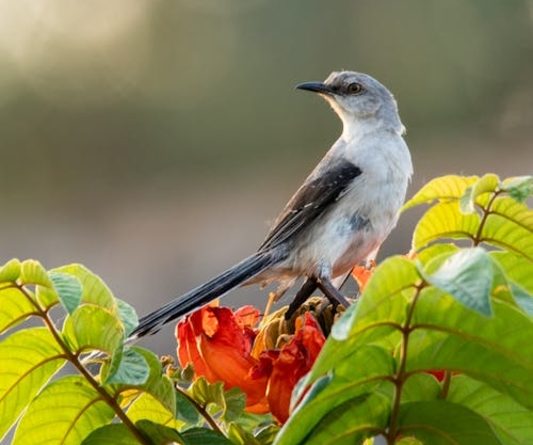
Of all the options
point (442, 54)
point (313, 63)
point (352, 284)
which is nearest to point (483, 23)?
point (442, 54)

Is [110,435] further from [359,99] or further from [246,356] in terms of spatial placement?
[359,99]

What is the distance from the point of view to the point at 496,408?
114 cm

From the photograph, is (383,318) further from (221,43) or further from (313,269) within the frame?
(221,43)

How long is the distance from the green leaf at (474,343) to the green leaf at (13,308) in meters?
0.34

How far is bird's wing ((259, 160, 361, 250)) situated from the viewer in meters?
3.10

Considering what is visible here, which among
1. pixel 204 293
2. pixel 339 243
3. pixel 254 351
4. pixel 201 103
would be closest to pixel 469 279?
pixel 254 351

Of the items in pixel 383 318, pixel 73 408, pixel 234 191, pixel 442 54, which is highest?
pixel 383 318

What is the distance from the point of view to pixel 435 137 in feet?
31.8

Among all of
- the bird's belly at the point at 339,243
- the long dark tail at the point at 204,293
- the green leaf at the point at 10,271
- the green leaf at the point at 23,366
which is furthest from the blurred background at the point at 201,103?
the green leaf at the point at 10,271

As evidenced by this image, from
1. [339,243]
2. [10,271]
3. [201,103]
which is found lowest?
[201,103]

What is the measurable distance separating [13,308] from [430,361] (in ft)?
1.20

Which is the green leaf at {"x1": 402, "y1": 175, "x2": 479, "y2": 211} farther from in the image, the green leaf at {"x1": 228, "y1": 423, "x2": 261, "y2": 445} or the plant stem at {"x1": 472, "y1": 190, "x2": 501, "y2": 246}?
the green leaf at {"x1": 228, "y1": 423, "x2": 261, "y2": 445}

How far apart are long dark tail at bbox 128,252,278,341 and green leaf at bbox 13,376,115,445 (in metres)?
Result: 0.40

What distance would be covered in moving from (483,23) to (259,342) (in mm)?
9520
